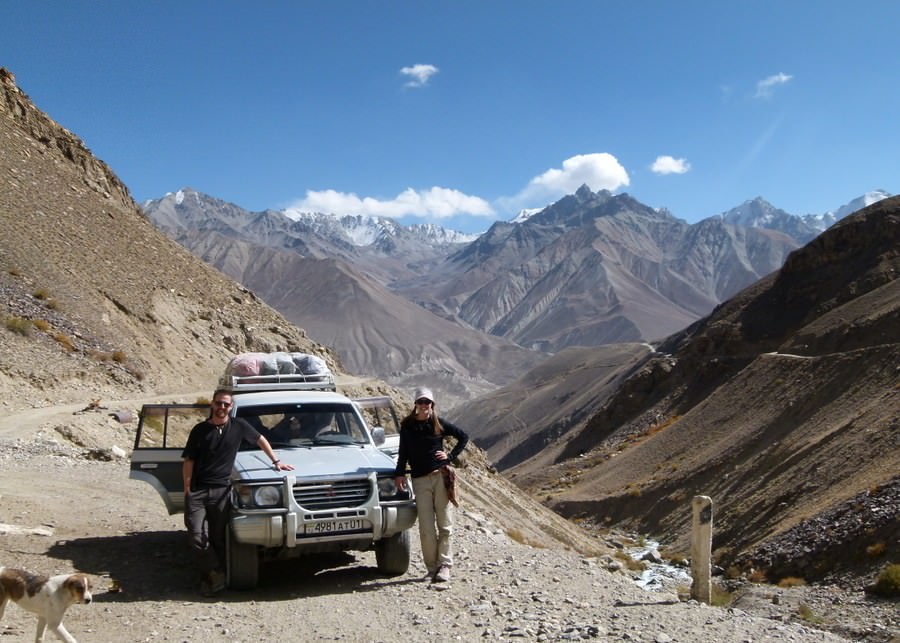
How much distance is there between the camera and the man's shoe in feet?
28.9

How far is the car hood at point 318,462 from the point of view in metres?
8.32

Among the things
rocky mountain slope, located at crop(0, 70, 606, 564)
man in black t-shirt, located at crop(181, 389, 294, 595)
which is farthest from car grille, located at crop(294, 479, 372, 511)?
rocky mountain slope, located at crop(0, 70, 606, 564)

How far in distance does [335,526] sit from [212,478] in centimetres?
Answer: 136

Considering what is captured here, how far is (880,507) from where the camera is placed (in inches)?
864

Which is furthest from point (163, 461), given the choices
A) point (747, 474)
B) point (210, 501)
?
point (747, 474)

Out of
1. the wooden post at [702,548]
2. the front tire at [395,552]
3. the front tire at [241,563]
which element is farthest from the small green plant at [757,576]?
the front tire at [241,563]

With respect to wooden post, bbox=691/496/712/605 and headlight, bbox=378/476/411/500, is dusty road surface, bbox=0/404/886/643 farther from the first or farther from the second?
headlight, bbox=378/476/411/500

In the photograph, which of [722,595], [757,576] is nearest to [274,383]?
[722,595]

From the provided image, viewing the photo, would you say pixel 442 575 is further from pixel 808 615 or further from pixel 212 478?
pixel 808 615

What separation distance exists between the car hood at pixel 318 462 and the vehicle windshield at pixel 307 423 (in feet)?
0.77

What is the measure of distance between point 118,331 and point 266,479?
2947 centimetres

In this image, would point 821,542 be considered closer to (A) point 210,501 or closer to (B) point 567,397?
(A) point 210,501

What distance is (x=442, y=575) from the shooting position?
8820 millimetres

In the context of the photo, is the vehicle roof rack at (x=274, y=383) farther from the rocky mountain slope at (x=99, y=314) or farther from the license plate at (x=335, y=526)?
the rocky mountain slope at (x=99, y=314)
